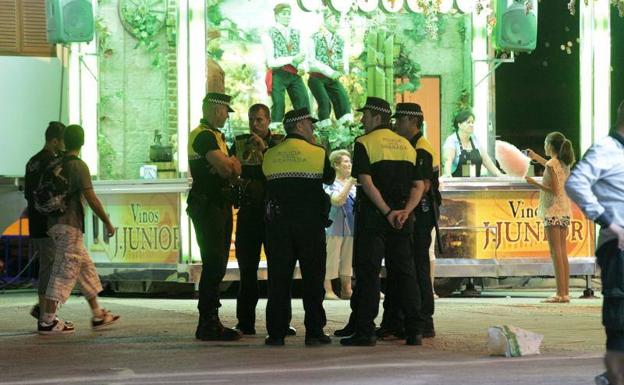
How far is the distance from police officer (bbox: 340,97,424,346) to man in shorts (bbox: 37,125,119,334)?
2.63 metres

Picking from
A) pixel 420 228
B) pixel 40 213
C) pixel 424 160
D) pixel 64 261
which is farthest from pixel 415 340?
pixel 40 213

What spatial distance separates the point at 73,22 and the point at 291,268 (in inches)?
274

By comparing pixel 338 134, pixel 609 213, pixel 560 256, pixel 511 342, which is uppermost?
pixel 338 134

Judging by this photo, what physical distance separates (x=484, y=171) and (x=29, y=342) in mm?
7782

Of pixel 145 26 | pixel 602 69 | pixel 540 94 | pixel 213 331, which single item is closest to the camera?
pixel 213 331

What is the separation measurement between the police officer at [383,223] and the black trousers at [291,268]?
0.30 metres

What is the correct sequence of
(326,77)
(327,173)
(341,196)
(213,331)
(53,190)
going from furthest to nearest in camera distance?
(326,77)
(341,196)
(53,190)
(213,331)
(327,173)

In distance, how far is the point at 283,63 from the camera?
1783 cm

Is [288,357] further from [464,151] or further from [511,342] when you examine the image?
[464,151]

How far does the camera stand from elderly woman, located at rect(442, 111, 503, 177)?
17344 millimetres

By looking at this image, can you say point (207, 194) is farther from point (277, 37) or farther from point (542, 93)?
point (542, 93)

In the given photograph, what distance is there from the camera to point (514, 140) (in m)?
22.8

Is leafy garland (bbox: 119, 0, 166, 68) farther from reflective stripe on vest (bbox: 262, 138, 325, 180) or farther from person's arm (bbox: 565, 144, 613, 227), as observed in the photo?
person's arm (bbox: 565, 144, 613, 227)

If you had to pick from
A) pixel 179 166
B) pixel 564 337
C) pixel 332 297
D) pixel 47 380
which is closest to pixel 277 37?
pixel 179 166
